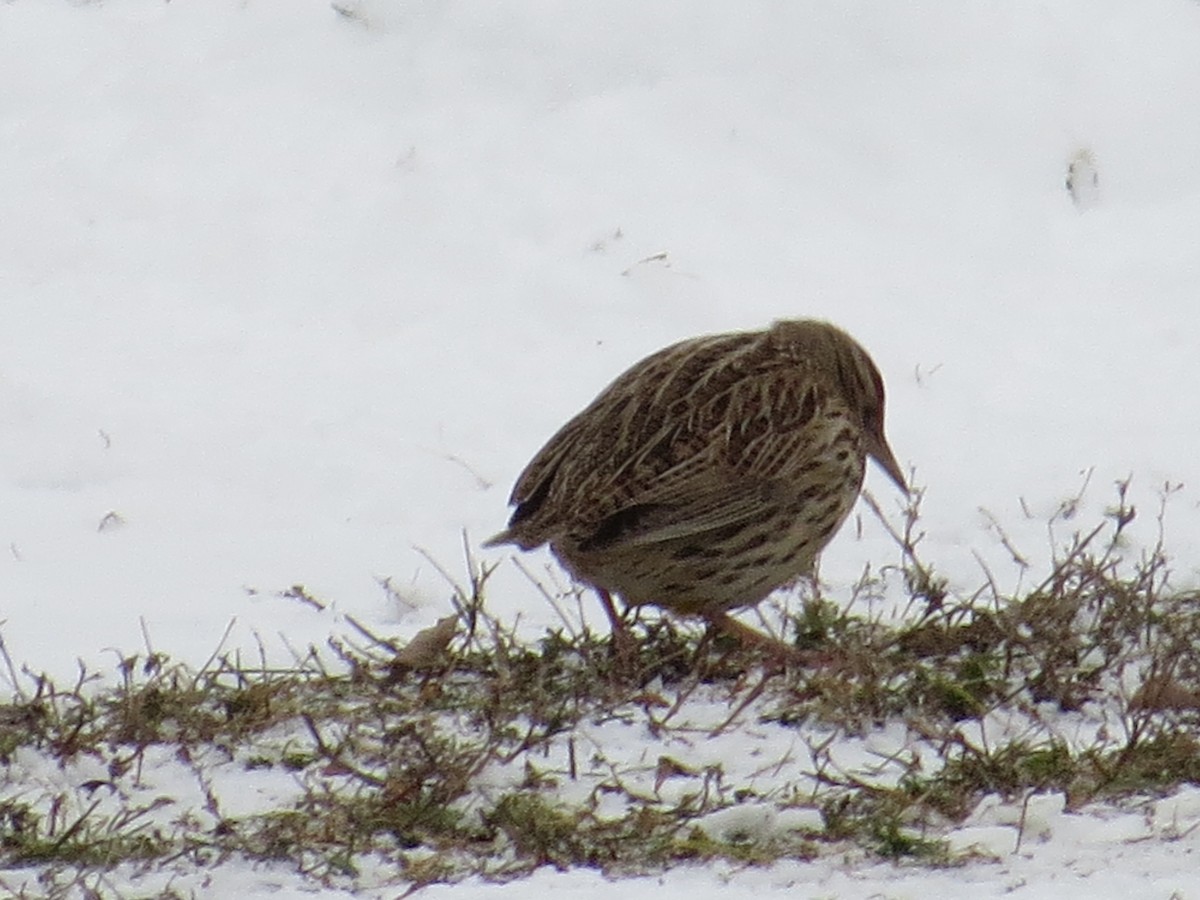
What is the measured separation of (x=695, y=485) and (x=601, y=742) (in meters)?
0.90

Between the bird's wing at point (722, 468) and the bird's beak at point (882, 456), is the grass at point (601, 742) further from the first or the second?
the bird's beak at point (882, 456)

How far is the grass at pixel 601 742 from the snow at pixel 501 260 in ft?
3.07

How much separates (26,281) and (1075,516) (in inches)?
158

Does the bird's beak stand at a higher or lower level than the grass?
higher

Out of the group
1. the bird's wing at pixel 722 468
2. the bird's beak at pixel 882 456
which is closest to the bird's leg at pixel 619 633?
the bird's wing at pixel 722 468

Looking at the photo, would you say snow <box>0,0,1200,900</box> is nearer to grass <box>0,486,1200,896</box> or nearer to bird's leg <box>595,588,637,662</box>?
bird's leg <box>595,588,637,662</box>

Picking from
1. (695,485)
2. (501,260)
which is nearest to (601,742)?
(695,485)

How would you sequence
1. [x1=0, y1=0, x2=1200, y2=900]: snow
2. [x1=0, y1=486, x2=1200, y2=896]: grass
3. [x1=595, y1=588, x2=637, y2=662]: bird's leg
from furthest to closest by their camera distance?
[x1=0, y1=0, x2=1200, y2=900]: snow
[x1=595, y1=588, x2=637, y2=662]: bird's leg
[x1=0, y1=486, x2=1200, y2=896]: grass

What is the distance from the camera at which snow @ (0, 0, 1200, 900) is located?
25.6 feet

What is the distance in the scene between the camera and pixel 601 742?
18.1 feet

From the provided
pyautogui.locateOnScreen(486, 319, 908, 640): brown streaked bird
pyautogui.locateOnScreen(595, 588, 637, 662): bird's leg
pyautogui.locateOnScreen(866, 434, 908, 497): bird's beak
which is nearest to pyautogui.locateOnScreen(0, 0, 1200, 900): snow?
pyautogui.locateOnScreen(866, 434, 908, 497): bird's beak

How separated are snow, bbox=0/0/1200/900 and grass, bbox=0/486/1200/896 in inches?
36.8

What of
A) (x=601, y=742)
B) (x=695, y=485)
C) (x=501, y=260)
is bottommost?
(x=601, y=742)

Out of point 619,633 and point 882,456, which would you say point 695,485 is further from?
point 882,456
